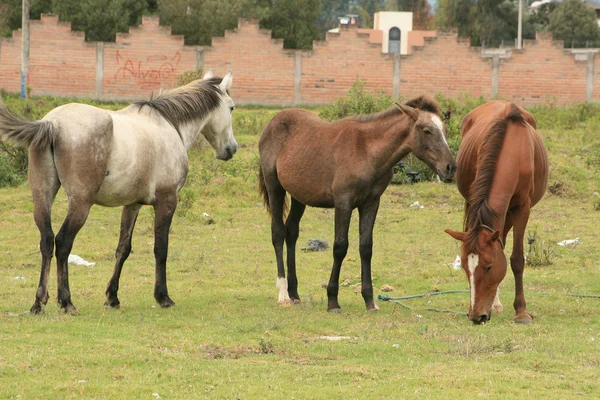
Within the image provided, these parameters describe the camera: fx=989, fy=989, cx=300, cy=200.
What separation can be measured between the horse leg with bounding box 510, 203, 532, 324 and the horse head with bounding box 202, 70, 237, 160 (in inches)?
125

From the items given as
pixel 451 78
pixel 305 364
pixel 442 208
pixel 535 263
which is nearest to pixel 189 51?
pixel 451 78

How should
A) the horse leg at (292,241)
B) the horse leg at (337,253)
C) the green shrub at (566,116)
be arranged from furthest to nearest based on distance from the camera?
the green shrub at (566,116) → the horse leg at (292,241) → the horse leg at (337,253)

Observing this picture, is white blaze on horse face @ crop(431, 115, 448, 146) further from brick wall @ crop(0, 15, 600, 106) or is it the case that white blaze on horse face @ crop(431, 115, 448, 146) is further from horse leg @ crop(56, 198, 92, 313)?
brick wall @ crop(0, 15, 600, 106)

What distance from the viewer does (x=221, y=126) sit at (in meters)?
10.5

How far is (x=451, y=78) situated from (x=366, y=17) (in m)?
47.2

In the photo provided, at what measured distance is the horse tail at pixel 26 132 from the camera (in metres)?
8.31

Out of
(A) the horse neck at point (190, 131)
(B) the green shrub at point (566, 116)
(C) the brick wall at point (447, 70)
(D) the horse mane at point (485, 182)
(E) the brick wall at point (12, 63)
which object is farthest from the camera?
(C) the brick wall at point (447, 70)

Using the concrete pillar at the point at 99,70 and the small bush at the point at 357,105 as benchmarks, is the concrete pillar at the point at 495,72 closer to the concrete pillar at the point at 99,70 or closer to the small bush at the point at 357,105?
the small bush at the point at 357,105

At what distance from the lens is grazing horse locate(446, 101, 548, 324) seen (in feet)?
27.8

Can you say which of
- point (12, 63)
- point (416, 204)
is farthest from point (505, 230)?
point (12, 63)

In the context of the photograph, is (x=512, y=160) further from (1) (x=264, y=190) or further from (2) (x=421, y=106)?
(1) (x=264, y=190)

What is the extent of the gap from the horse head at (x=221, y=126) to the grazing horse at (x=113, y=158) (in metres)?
0.01

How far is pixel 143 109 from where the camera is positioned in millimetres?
9766

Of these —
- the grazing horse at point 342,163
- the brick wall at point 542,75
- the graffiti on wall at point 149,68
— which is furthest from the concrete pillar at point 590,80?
the grazing horse at point 342,163
